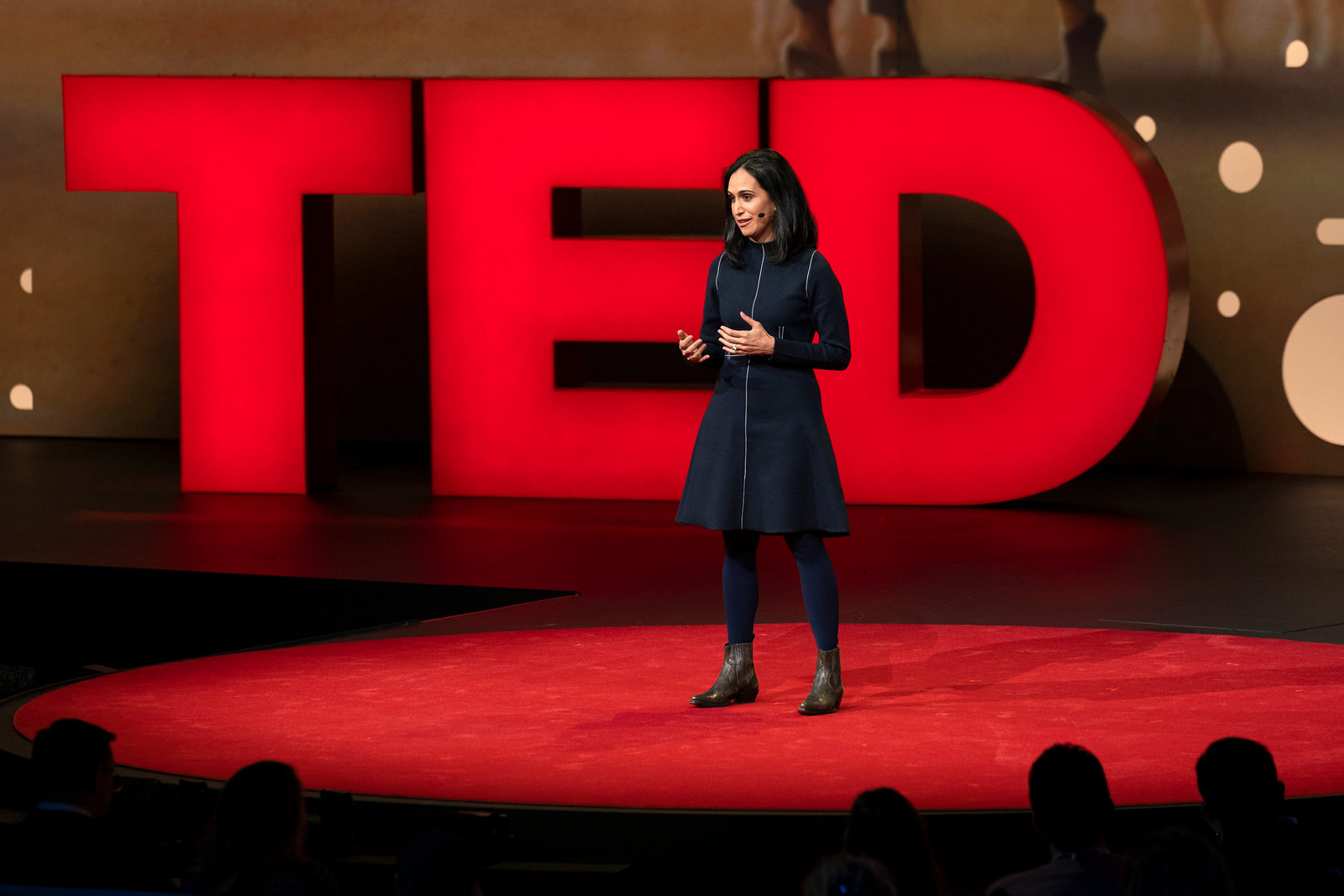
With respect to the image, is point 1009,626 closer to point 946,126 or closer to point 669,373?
point 946,126

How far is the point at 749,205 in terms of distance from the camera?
3.80m

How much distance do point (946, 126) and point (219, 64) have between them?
16.9 feet

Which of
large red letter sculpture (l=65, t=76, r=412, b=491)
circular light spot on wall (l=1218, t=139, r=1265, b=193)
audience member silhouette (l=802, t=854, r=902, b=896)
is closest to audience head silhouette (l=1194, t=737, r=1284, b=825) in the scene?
audience member silhouette (l=802, t=854, r=902, b=896)

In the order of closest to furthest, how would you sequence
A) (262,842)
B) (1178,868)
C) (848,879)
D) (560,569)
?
(848,879)
(1178,868)
(262,842)
(560,569)

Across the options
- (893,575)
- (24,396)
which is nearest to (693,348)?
(893,575)

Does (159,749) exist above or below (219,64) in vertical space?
below

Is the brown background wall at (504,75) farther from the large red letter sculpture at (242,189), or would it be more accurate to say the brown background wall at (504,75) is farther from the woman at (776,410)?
the woman at (776,410)

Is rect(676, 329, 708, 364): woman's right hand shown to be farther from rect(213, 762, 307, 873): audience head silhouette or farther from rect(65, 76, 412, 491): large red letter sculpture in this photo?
rect(65, 76, 412, 491): large red letter sculpture

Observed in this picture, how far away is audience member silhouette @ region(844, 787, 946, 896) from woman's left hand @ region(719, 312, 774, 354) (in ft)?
5.29

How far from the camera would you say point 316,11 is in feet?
34.9

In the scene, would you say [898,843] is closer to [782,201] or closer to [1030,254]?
[782,201]

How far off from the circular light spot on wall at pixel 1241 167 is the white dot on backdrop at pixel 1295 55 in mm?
461

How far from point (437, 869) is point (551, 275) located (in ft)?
20.6

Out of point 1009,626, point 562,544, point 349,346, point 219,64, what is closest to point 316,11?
point 219,64
